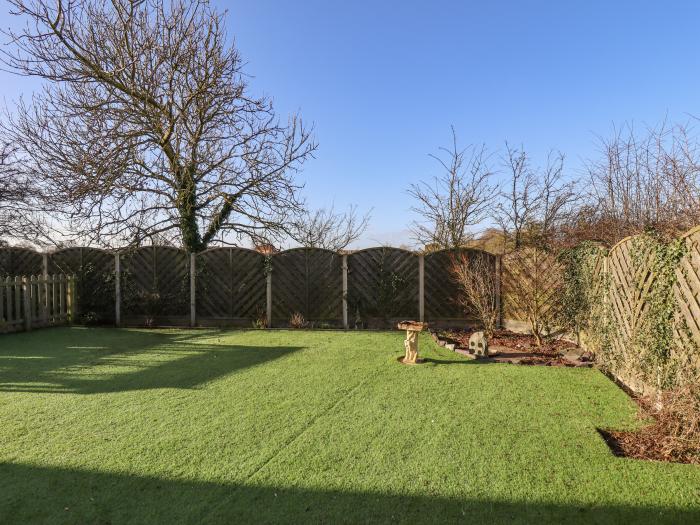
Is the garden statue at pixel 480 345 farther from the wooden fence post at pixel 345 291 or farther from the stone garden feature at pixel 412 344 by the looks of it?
the wooden fence post at pixel 345 291

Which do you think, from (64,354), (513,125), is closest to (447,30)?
(513,125)

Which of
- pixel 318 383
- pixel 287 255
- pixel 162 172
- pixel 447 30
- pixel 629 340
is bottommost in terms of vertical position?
pixel 318 383

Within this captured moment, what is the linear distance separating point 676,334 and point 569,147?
7.76 m

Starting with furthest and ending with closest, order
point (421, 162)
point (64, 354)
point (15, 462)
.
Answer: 1. point (421, 162)
2. point (64, 354)
3. point (15, 462)

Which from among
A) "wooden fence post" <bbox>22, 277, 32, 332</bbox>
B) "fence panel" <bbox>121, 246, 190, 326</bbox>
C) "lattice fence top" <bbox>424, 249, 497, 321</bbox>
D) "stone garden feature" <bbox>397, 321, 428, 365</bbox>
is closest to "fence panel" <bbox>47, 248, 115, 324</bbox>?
"fence panel" <bbox>121, 246, 190, 326</bbox>

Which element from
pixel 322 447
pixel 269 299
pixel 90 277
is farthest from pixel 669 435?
pixel 90 277

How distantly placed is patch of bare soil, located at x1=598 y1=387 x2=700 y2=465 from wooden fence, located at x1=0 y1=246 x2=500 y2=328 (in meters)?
5.74

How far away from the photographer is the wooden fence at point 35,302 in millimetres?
7941

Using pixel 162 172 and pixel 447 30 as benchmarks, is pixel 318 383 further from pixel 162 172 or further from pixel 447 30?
pixel 162 172

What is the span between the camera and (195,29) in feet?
27.9

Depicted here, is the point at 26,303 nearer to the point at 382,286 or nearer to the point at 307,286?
the point at 307,286

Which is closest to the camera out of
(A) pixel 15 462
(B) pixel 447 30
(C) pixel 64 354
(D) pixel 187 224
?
(A) pixel 15 462

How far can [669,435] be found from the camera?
113 inches

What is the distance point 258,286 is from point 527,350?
569 cm
